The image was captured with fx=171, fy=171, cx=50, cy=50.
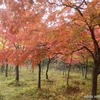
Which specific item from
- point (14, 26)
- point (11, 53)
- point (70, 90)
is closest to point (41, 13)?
point (14, 26)

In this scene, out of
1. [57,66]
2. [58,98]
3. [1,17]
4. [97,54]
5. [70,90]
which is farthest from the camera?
[57,66]

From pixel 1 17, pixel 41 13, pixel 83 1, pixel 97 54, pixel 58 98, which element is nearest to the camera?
pixel 1 17

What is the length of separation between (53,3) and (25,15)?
1147 mm

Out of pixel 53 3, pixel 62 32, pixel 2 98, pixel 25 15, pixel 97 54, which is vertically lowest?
pixel 2 98

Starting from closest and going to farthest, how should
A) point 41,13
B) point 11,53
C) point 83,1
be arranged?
1. point 41,13
2. point 83,1
3. point 11,53

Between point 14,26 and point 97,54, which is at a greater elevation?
point 14,26

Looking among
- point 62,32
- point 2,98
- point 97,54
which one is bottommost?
point 2,98

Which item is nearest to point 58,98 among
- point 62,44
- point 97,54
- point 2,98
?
point 2,98

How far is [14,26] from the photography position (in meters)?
5.56

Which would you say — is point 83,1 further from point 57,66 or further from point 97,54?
point 57,66

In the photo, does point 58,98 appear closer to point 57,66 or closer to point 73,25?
point 73,25

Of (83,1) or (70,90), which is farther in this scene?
(70,90)

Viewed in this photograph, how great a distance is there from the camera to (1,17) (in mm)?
5398

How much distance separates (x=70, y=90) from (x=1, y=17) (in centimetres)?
1258
